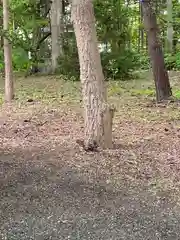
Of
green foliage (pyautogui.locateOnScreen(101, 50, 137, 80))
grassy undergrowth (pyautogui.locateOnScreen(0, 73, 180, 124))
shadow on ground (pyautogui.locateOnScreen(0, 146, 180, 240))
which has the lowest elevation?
shadow on ground (pyautogui.locateOnScreen(0, 146, 180, 240))

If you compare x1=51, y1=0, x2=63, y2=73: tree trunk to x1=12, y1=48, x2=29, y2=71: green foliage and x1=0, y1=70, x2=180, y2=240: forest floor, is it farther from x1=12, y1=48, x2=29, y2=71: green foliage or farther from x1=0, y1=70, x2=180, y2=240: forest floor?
x1=0, y1=70, x2=180, y2=240: forest floor

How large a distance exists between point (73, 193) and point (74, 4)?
278 centimetres

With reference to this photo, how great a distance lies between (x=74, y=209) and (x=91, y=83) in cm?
238

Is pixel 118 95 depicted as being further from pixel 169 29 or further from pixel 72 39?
pixel 169 29

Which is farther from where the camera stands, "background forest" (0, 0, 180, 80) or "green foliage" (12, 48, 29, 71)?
"green foliage" (12, 48, 29, 71)

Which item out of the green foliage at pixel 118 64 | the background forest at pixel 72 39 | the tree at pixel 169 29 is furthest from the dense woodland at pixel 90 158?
the tree at pixel 169 29

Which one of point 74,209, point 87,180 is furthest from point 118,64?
point 74,209

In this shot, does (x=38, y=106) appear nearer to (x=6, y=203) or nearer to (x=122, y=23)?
(x=6, y=203)

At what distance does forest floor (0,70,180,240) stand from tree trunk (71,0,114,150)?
0.30 m

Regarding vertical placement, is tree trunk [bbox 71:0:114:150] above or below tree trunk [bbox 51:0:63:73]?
below

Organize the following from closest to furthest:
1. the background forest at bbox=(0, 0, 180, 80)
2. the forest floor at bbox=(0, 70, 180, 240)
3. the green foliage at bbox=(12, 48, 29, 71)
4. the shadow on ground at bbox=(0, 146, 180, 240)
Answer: the shadow on ground at bbox=(0, 146, 180, 240), the forest floor at bbox=(0, 70, 180, 240), the background forest at bbox=(0, 0, 180, 80), the green foliage at bbox=(12, 48, 29, 71)

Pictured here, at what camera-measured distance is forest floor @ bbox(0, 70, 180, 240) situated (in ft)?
13.3

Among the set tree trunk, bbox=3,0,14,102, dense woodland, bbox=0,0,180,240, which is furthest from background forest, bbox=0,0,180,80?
dense woodland, bbox=0,0,180,240

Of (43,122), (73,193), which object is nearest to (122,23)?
(43,122)
